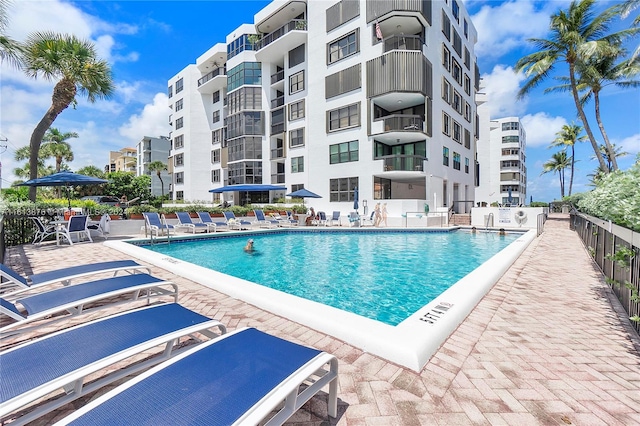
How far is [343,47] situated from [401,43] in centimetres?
476

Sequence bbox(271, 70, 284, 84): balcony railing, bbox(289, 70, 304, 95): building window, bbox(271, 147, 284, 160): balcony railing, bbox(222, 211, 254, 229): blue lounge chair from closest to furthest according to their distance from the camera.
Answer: bbox(222, 211, 254, 229): blue lounge chair, bbox(289, 70, 304, 95): building window, bbox(271, 70, 284, 84): balcony railing, bbox(271, 147, 284, 160): balcony railing

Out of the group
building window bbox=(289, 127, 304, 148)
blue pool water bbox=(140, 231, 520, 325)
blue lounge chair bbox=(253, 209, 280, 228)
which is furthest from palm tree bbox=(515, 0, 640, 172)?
blue lounge chair bbox=(253, 209, 280, 228)

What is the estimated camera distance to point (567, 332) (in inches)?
146

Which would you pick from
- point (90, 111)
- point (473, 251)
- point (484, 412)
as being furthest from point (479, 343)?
point (90, 111)

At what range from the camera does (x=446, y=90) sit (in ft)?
85.6

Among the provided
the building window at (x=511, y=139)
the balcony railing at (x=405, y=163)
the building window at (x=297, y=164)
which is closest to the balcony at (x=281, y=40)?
the building window at (x=297, y=164)

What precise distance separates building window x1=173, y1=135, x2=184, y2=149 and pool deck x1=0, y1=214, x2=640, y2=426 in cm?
4373

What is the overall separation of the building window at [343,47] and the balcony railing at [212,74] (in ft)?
64.9

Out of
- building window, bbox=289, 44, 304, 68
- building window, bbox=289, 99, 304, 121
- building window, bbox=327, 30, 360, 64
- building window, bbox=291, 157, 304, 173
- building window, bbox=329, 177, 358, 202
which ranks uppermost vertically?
building window, bbox=289, 44, 304, 68

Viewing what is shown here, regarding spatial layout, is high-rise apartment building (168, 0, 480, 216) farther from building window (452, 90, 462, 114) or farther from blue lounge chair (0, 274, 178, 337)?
blue lounge chair (0, 274, 178, 337)

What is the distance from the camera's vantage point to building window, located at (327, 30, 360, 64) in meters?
23.8

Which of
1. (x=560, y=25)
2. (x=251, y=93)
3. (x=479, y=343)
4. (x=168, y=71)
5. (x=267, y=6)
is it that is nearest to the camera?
(x=479, y=343)

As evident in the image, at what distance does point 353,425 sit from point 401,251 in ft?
33.1

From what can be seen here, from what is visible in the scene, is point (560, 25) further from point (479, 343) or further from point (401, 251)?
point (479, 343)
